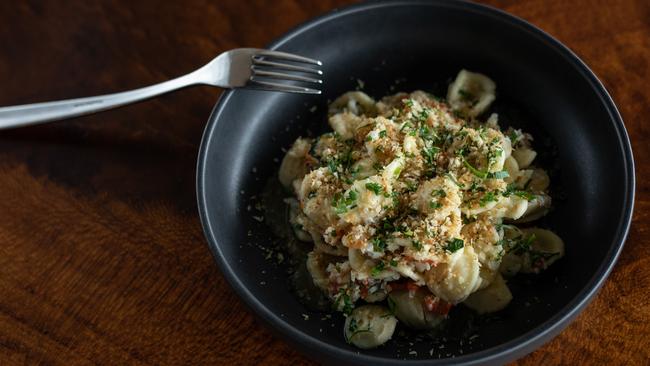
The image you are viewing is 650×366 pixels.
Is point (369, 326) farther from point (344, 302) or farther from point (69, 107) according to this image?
point (69, 107)

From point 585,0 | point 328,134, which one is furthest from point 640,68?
point 328,134

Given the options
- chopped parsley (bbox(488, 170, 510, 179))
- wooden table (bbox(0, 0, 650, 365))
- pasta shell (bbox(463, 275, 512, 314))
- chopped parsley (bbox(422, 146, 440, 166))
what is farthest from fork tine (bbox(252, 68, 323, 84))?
pasta shell (bbox(463, 275, 512, 314))

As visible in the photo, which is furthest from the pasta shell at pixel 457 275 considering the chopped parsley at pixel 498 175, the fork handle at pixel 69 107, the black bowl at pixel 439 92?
the fork handle at pixel 69 107

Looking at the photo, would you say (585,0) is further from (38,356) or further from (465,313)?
(38,356)

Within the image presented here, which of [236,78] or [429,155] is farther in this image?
[236,78]

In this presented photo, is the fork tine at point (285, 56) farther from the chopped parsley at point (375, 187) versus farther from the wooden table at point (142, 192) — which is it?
the chopped parsley at point (375, 187)

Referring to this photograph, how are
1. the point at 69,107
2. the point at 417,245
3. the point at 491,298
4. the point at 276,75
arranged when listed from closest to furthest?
the point at 417,245 → the point at 491,298 → the point at 276,75 → the point at 69,107

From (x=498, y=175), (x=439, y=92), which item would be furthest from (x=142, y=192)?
(x=498, y=175)

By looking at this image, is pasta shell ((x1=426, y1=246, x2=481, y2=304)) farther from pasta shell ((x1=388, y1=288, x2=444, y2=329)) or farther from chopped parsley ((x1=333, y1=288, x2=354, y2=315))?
chopped parsley ((x1=333, y1=288, x2=354, y2=315))
